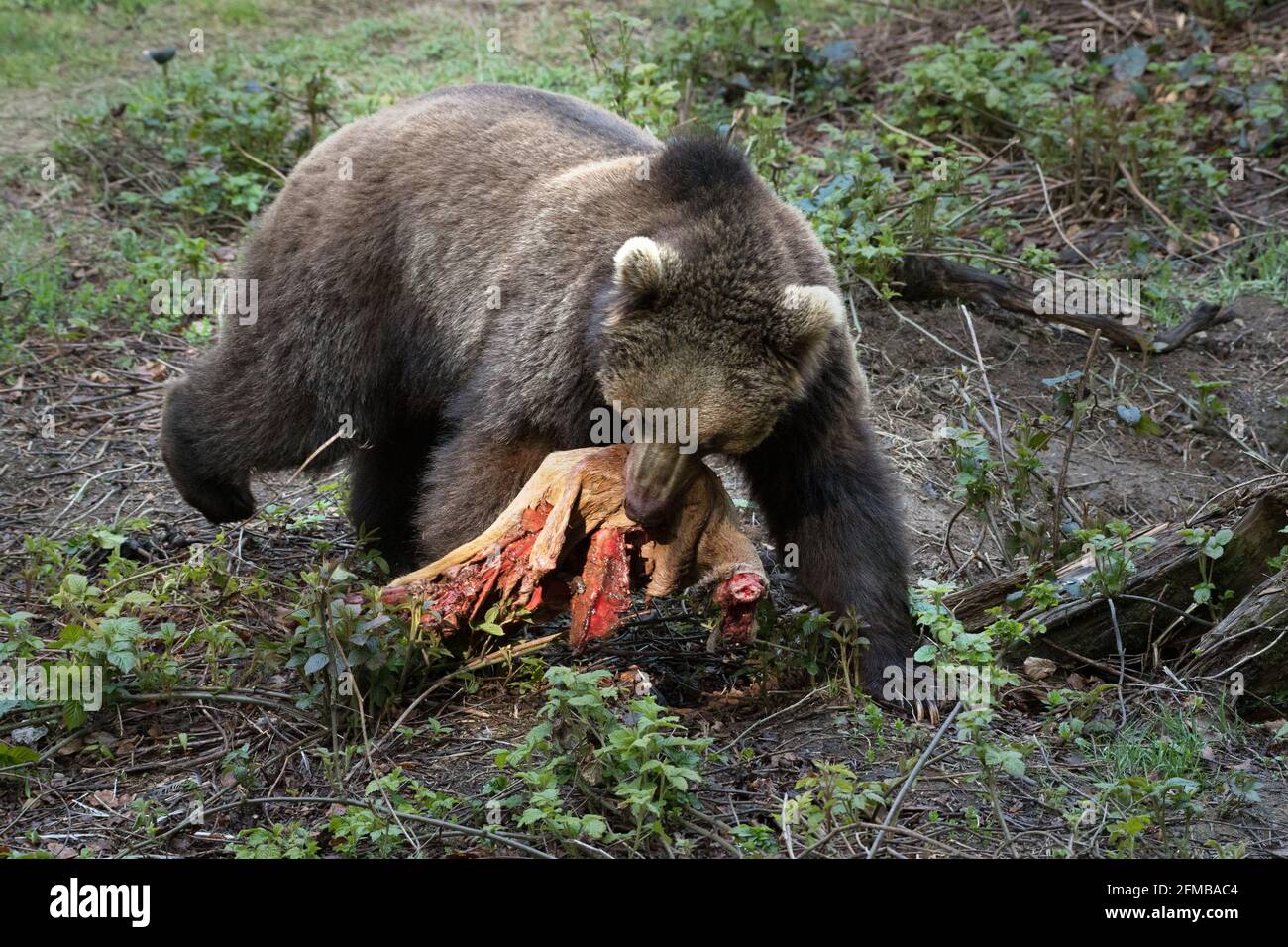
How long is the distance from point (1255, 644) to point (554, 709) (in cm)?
285

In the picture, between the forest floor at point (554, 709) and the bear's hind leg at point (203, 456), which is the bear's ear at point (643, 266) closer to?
the forest floor at point (554, 709)

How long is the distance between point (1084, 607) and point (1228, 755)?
2.97 feet

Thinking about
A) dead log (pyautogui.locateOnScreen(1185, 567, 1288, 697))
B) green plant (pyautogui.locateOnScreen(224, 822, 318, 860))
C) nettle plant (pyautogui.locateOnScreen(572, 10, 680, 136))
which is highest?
nettle plant (pyautogui.locateOnScreen(572, 10, 680, 136))

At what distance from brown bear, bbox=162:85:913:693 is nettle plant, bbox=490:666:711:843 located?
838 millimetres

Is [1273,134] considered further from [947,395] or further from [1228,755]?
[1228,755]

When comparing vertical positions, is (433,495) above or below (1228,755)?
above

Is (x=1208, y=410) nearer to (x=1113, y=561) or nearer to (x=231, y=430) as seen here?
(x=1113, y=561)

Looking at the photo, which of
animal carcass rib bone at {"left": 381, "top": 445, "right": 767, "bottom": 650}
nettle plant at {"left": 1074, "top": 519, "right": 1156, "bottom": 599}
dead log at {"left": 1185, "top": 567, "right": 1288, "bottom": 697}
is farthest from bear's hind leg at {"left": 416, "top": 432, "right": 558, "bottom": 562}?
dead log at {"left": 1185, "top": 567, "right": 1288, "bottom": 697}

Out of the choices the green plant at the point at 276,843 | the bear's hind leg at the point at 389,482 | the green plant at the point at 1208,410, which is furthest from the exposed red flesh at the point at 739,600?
the green plant at the point at 1208,410

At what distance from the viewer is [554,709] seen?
15.0 ft

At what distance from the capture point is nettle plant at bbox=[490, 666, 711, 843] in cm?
420

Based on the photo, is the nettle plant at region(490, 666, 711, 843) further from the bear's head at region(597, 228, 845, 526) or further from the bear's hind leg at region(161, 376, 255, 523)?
the bear's hind leg at region(161, 376, 255, 523)

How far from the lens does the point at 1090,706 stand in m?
5.28
